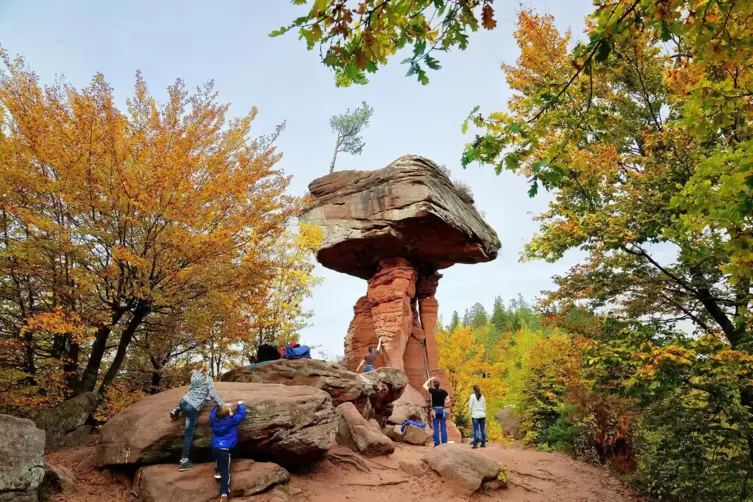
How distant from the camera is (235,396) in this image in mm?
7395

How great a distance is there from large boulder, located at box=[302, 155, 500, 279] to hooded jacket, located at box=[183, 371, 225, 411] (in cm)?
1203

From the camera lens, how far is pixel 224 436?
20.9 ft

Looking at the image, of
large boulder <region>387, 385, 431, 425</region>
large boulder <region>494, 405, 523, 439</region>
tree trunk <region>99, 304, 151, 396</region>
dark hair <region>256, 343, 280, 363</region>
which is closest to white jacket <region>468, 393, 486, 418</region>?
large boulder <region>387, 385, 431, 425</region>

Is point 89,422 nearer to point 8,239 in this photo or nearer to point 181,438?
point 181,438

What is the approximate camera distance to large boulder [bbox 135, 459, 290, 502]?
5980 millimetres

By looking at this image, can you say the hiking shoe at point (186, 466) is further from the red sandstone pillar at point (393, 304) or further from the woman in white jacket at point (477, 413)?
the red sandstone pillar at point (393, 304)

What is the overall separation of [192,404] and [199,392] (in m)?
0.21

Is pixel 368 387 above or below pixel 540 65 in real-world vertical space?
below

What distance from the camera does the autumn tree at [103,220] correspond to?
694 cm

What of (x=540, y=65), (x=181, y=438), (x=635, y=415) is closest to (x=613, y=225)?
(x=540, y=65)

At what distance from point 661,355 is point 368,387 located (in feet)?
23.3

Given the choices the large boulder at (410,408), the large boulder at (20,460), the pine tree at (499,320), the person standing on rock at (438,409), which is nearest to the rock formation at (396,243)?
the large boulder at (410,408)

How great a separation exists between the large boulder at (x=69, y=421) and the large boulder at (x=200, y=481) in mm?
2946

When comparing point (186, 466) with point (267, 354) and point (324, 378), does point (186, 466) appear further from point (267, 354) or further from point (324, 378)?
point (267, 354)
